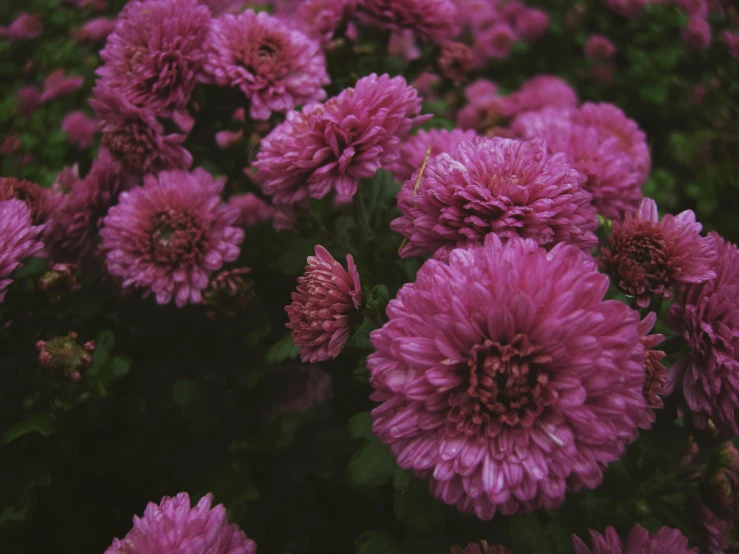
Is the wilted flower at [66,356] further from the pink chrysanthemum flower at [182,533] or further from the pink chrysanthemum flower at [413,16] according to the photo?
the pink chrysanthemum flower at [413,16]

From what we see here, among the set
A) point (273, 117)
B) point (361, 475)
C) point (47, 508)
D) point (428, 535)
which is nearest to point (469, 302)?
point (361, 475)

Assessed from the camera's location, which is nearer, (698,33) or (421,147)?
(421,147)

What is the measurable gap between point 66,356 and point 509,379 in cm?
111

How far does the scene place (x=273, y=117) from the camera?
1.91m

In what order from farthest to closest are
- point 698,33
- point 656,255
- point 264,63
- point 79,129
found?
point 698,33 → point 79,129 → point 264,63 → point 656,255

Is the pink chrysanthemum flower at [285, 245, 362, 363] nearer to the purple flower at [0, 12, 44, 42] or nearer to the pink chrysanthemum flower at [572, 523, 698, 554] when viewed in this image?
the pink chrysanthemum flower at [572, 523, 698, 554]

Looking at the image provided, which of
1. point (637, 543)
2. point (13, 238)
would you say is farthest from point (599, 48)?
point (13, 238)

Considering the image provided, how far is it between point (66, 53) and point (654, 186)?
297 cm

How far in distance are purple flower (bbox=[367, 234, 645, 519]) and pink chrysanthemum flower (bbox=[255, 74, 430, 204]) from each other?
435 mm

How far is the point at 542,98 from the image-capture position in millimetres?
2518

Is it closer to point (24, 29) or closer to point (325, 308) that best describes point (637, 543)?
point (325, 308)

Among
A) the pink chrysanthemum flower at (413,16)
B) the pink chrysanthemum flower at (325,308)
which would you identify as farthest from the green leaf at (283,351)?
the pink chrysanthemum flower at (413,16)

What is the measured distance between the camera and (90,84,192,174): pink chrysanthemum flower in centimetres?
151

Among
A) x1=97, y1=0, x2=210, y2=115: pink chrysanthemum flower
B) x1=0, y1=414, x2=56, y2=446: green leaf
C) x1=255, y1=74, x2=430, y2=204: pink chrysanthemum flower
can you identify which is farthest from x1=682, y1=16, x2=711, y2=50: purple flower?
x1=0, y1=414, x2=56, y2=446: green leaf
